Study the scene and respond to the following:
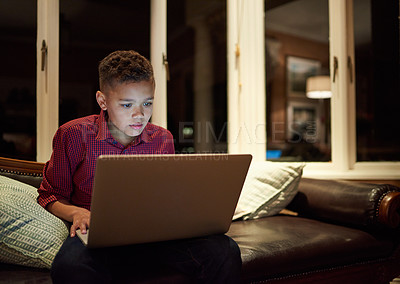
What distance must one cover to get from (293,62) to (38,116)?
324 cm

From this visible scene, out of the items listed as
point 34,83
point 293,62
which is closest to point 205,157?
point 34,83

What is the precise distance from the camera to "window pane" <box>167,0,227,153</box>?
8.50 feet

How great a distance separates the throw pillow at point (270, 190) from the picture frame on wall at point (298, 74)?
2528 millimetres

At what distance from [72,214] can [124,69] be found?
0.53 m

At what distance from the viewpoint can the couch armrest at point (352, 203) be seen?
159 cm

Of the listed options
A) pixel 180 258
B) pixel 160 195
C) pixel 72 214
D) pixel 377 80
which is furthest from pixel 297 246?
pixel 377 80

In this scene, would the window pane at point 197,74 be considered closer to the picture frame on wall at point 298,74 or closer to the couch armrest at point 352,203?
the couch armrest at point 352,203

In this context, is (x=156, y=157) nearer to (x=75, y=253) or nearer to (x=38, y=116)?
(x=75, y=253)

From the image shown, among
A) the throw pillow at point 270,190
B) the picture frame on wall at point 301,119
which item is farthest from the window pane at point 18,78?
the picture frame on wall at point 301,119

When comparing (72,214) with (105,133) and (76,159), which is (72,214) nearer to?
(76,159)

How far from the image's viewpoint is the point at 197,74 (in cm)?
389

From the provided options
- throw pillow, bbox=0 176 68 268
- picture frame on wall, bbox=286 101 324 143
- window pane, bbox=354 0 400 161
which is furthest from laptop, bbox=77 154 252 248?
picture frame on wall, bbox=286 101 324 143

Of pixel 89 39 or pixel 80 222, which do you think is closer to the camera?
pixel 80 222

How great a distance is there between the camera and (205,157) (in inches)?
35.1
